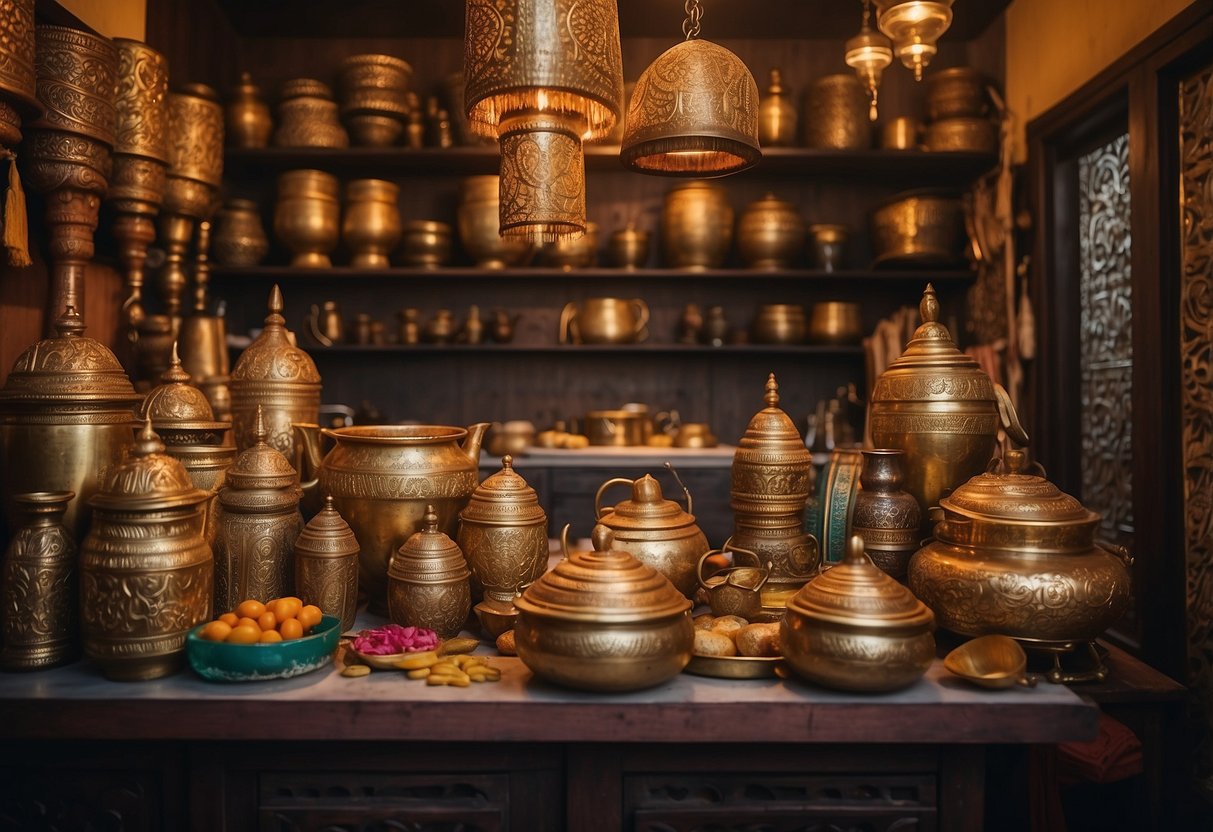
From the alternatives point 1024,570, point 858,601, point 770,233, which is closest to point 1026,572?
point 1024,570

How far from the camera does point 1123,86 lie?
9.19ft

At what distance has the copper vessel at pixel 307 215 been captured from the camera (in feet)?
12.8

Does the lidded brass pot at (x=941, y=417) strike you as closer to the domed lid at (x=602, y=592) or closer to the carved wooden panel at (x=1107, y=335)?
the domed lid at (x=602, y=592)

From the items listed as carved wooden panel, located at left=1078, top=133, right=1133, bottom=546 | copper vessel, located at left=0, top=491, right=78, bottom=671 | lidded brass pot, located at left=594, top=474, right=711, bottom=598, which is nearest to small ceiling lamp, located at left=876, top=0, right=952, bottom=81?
carved wooden panel, located at left=1078, top=133, right=1133, bottom=546

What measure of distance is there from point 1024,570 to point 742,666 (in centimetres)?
51

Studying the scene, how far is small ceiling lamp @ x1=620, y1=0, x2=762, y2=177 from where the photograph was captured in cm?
171

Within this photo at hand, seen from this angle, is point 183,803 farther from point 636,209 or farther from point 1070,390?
point 636,209

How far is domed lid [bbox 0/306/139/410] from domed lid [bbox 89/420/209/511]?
0.26 meters

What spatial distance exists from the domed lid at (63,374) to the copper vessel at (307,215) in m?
2.36

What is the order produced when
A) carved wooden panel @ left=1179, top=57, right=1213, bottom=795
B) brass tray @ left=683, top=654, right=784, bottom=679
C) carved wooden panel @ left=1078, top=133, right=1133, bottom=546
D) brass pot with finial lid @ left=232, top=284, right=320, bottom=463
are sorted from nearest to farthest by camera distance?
brass tray @ left=683, top=654, right=784, bottom=679 → brass pot with finial lid @ left=232, top=284, right=320, bottom=463 → carved wooden panel @ left=1179, top=57, right=1213, bottom=795 → carved wooden panel @ left=1078, top=133, right=1133, bottom=546

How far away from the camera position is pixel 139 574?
1355 millimetres

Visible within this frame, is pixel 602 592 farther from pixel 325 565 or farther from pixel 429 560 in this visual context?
pixel 325 565

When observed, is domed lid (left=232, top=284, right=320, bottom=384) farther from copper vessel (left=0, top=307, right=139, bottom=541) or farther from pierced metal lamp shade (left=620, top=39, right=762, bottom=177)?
pierced metal lamp shade (left=620, top=39, right=762, bottom=177)

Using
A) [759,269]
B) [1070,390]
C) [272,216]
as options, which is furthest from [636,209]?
[1070,390]
